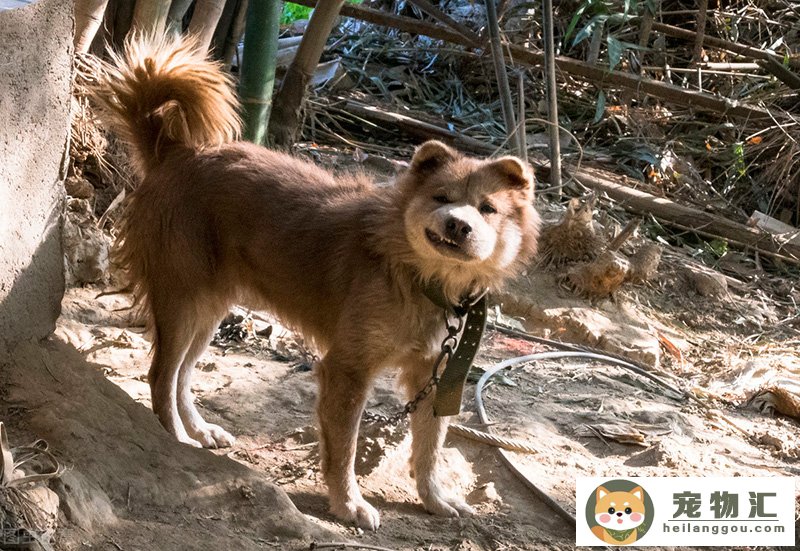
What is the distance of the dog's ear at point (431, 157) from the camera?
4219mm

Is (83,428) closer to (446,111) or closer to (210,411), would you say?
(210,411)

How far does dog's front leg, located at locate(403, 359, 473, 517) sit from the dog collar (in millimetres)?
125

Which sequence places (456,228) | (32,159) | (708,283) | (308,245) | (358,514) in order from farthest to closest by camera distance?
(708,283) → (308,245) → (358,514) → (456,228) → (32,159)

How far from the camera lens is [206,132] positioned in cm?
455

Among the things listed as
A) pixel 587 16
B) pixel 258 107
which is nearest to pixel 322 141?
pixel 258 107

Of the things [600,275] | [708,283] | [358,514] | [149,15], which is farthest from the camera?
[708,283]

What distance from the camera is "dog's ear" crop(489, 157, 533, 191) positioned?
164 inches

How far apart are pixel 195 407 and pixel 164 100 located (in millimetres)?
1587

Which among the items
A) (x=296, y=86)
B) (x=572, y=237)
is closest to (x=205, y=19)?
(x=296, y=86)

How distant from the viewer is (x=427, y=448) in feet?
14.3

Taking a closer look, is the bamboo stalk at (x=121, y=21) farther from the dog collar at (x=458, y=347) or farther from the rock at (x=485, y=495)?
the rock at (x=485, y=495)

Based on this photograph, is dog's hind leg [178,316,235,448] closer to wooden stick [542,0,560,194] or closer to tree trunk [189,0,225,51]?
tree trunk [189,0,225,51]

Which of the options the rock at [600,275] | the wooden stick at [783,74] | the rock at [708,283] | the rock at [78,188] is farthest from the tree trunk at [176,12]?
the wooden stick at [783,74]

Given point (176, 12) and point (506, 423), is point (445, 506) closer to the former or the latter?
point (506, 423)
